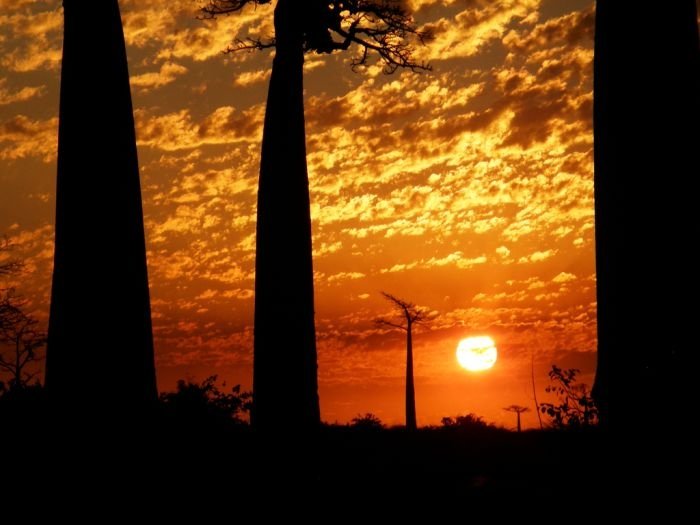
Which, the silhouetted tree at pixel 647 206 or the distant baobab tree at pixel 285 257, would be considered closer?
the silhouetted tree at pixel 647 206

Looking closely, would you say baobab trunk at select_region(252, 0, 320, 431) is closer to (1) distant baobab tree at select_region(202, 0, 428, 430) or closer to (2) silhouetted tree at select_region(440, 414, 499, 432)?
(1) distant baobab tree at select_region(202, 0, 428, 430)

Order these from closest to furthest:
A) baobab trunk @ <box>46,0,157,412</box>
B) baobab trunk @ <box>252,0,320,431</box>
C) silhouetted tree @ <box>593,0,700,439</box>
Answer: silhouetted tree @ <box>593,0,700,439</box>
baobab trunk @ <box>46,0,157,412</box>
baobab trunk @ <box>252,0,320,431</box>

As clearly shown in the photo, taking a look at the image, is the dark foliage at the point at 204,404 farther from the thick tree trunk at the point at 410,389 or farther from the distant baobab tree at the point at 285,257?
the thick tree trunk at the point at 410,389

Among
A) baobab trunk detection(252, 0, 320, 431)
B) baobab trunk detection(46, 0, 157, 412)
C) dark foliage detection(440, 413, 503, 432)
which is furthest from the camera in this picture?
dark foliage detection(440, 413, 503, 432)

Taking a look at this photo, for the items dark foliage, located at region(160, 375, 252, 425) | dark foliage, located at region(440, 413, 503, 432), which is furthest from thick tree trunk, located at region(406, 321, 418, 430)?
dark foliage, located at region(160, 375, 252, 425)

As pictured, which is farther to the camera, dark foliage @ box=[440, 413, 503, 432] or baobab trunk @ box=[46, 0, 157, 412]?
dark foliage @ box=[440, 413, 503, 432]

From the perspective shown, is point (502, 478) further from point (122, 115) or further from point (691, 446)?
point (122, 115)

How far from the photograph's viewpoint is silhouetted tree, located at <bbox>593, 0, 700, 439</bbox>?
6746 millimetres

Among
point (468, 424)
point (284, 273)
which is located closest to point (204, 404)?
point (284, 273)

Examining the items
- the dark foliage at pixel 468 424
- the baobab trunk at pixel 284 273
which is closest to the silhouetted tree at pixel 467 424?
the dark foliage at pixel 468 424

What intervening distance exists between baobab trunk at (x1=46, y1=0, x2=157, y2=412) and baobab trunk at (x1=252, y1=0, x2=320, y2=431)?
3.32 metres

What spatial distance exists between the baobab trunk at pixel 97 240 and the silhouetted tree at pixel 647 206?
4.18 meters

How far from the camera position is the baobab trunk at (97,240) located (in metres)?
7.56

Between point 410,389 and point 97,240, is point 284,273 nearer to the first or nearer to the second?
point 97,240
